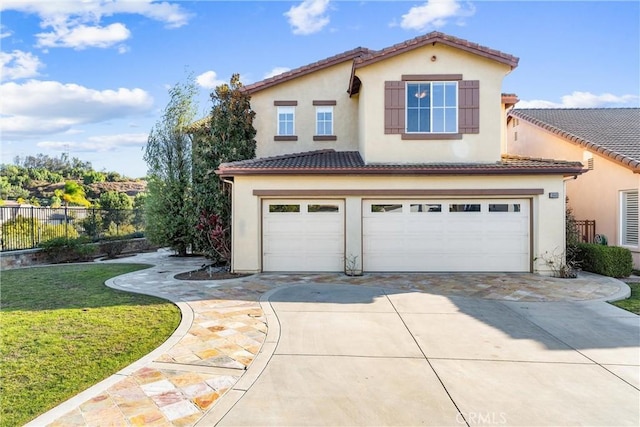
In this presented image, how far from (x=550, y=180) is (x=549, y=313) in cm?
592

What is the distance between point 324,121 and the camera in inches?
615

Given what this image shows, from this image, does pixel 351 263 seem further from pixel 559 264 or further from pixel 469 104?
pixel 469 104

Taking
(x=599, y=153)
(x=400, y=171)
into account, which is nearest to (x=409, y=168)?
(x=400, y=171)

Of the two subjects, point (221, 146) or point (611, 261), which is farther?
point (221, 146)

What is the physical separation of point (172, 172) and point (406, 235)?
1139 centimetres

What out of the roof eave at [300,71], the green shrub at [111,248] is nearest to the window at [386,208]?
the roof eave at [300,71]

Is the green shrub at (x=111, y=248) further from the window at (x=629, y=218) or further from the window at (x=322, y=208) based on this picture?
the window at (x=629, y=218)

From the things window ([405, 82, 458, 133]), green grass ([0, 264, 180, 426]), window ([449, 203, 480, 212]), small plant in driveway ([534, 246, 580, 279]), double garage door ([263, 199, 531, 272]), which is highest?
window ([405, 82, 458, 133])

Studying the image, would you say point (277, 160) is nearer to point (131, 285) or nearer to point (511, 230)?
point (131, 285)

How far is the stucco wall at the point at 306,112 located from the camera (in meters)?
15.5

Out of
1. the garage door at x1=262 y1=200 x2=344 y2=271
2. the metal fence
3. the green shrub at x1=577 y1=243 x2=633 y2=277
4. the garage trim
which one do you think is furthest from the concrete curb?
the metal fence

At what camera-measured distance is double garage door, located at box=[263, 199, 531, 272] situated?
12164mm

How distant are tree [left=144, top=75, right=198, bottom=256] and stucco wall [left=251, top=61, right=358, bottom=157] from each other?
427 centimetres

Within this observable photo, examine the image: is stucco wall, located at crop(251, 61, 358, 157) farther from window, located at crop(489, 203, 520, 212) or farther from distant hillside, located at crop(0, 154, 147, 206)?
distant hillside, located at crop(0, 154, 147, 206)
